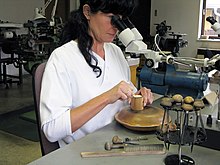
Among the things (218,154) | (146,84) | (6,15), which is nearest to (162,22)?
(6,15)

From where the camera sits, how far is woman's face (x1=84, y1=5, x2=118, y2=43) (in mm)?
1184

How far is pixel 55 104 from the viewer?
1046 millimetres

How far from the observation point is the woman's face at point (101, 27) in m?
1.18

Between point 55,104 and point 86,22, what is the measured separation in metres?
0.41

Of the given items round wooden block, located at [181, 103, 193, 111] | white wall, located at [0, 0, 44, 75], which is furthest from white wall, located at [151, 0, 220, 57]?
round wooden block, located at [181, 103, 193, 111]

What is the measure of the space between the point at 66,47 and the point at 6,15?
454 centimetres

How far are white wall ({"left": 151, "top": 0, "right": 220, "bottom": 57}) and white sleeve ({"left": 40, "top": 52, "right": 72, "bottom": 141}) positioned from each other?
236 inches

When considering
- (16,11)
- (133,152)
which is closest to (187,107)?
(133,152)

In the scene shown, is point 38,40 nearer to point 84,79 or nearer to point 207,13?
A: point 84,79

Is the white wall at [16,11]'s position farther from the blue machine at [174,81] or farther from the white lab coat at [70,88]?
the blue machine at [174,81]

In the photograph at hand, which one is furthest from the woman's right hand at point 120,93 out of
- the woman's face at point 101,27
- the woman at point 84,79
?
the woman's face at point 101,27

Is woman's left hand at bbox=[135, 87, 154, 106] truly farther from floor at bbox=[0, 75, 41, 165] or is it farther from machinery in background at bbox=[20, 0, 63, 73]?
machinery in background at bbox=[20, 0, 63, 73]

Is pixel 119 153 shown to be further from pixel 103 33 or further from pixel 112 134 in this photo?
pixel 103 33

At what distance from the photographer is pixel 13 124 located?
3182 millimetres
